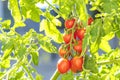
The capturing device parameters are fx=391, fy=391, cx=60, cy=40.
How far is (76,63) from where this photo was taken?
3.08ft

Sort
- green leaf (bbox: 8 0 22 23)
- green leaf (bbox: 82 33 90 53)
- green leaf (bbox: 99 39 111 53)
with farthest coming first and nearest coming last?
green leaf (bbox: 99 39 111 53) < green leaf (bbox: 8 0 22 23) < green leaf (bbox: 82 33 90 53)

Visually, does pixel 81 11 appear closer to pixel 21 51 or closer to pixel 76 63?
pixel 76 63

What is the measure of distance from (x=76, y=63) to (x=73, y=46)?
4 cm

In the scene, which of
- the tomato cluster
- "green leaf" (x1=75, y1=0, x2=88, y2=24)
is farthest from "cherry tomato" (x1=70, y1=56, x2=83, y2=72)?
"green leaf" (x1=75, y1=0, x2=88, y2=24)

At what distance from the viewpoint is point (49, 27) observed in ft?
3.50

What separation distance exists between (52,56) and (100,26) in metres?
3.44

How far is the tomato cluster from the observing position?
3.07 ft

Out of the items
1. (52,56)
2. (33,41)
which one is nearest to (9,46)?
(33,41)

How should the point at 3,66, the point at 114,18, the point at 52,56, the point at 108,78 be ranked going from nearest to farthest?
the point at 114,18 → the point at 108,78 → the point at 3,66 → the point at 52,56

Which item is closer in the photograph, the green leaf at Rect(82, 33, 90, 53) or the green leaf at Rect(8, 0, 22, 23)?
the green leaf at Rect(82, 33, 90, 53)

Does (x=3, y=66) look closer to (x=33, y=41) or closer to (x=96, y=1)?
(x=33, y=41)

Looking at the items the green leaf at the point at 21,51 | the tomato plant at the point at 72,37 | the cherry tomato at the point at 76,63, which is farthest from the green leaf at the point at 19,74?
the cherry tomato at the point at 76,63

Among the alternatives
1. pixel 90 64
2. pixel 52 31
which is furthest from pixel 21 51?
pixel 90 64

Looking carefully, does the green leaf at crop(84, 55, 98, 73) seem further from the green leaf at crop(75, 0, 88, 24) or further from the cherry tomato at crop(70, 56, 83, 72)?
the green leaf at crop(75, 0, 88, 24)
